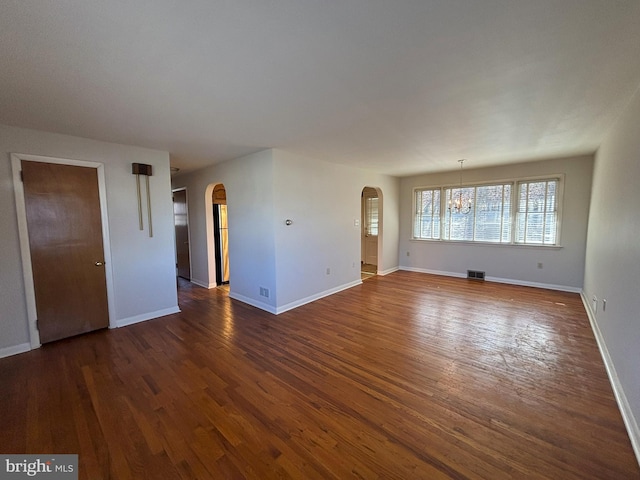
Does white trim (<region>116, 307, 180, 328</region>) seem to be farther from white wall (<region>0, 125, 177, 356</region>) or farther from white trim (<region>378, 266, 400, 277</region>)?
white trim (<region>378, 266, 400, 277</region>)

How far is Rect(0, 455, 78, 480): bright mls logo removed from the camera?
158 cm

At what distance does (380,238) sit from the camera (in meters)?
6.71

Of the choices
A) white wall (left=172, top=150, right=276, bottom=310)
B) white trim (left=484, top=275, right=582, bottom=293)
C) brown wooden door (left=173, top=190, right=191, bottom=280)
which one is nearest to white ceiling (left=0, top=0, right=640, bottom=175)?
white wall (left=172, top=150, right=276, bottom=310)

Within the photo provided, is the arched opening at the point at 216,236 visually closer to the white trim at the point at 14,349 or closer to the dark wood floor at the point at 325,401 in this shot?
the dark wood floor at the point at 325,401

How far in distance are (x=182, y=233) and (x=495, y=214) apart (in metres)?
7.21

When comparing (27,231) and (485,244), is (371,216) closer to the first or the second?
(485,244)

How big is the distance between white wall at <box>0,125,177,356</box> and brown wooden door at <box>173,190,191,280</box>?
2.21 metres

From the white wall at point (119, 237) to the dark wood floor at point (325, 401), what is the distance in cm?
44

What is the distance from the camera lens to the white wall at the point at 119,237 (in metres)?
2.90

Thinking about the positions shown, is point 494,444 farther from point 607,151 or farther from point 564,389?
point 607,151

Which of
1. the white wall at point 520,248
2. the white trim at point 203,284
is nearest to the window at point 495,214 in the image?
the white wall at point 520,248

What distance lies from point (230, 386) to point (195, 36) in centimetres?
260

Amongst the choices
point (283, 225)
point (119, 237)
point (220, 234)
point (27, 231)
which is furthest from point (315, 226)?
point (27, 231)

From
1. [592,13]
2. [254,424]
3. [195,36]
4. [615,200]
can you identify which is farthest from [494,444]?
[195,36]
